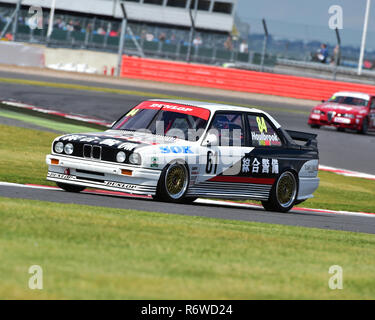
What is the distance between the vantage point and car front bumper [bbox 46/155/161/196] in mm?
10555

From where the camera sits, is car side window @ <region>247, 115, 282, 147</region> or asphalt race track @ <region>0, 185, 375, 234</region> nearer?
asphalt race track @ <region>0, 185, 375, 234</region>

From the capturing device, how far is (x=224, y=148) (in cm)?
1162

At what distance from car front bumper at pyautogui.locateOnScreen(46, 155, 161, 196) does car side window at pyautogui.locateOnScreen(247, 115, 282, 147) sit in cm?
198

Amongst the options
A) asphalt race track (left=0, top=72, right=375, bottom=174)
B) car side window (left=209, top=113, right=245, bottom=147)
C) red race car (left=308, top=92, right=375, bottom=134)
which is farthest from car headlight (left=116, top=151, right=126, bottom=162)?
red race car (left=308, top=92, right=375, bottom=134)

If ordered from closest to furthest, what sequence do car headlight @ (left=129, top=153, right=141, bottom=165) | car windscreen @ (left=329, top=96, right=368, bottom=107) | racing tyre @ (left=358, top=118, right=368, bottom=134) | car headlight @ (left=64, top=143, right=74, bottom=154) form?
car headlight @ (left=129, top=153, right=141, bottom=165), car headlight @ (left=64, top=143, right=74, bottom=154), racing tyre @ (left=358, top=118, right=368, bottom=134), car windscreen @ (left=329, top=96, right=368, bottom=107)

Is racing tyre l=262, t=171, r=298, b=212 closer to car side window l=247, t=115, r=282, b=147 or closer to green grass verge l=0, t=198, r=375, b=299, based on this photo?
car side window l=247, t=115, r=282, b=147

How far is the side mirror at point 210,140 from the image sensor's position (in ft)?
37.3

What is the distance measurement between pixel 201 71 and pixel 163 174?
3061cm

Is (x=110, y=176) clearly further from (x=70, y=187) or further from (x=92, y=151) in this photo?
(x=70, y=187)

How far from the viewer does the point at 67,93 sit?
30828mm

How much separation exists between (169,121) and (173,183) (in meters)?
1.03

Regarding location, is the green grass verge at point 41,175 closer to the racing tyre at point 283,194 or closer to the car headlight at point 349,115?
the racing tyre at point 283,194
